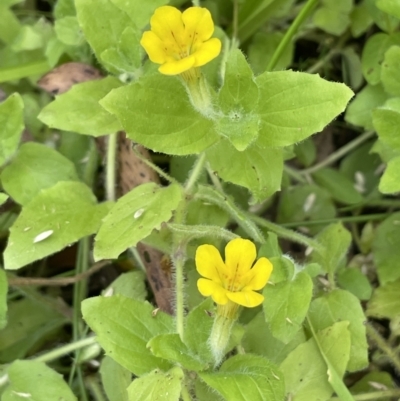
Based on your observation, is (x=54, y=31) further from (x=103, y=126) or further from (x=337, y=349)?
(x=337, y=349)

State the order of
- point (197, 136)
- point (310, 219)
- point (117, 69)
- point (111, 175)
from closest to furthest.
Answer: point (197, 136), point (117, 69), point (111, 175), point (310, 219)

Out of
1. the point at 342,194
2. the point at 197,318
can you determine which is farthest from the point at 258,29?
the point at 197,318

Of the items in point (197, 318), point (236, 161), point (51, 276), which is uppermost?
point (236, 161)

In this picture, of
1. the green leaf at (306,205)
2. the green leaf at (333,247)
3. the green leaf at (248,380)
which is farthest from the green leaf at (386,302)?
the green leaf at (248,380)

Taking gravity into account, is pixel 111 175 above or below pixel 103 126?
below

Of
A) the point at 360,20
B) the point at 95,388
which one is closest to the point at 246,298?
the point at 95,388

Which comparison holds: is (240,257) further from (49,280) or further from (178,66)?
(49,280)
